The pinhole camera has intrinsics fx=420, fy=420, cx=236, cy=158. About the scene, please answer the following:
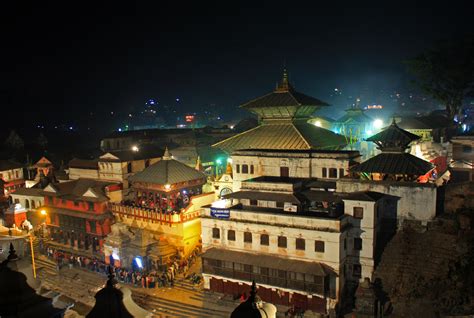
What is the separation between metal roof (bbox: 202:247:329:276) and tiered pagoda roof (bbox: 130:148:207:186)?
39.3 ft

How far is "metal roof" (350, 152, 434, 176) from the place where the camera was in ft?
109

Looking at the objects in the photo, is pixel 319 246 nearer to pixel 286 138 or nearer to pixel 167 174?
pixel 286 138

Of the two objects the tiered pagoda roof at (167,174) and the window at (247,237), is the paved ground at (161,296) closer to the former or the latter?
the window at (247,237)

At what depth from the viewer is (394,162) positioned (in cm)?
3469

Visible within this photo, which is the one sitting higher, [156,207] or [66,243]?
[156,207]

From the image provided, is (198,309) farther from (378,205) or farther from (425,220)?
(425,220)

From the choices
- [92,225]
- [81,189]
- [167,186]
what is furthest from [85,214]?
[167,186]

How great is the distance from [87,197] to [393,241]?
33.1 metres

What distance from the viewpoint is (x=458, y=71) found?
54.8m

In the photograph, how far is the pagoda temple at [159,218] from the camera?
1548 inches

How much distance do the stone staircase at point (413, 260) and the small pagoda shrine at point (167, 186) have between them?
21.2 meters

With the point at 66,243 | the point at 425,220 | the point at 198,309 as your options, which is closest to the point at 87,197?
the point at 66,243

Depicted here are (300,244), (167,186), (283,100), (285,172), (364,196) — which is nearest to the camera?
(300,244)

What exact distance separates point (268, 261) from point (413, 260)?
34.7 ft
